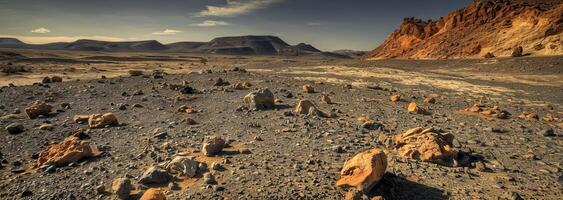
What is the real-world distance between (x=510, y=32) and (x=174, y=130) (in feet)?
153

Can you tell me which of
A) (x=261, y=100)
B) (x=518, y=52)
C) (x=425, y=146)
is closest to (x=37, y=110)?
(x=261, y=100)

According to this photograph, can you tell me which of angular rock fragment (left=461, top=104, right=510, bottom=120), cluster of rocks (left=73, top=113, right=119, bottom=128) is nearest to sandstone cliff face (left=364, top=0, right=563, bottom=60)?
angular rock fragment (left=461, top=104, right=510, bottom=120)

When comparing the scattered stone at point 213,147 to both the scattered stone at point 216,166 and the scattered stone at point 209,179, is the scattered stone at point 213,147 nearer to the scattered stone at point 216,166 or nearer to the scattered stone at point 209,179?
the scattered stone at point 216,166

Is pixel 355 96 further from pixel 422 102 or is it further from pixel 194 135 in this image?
pixel 194 135

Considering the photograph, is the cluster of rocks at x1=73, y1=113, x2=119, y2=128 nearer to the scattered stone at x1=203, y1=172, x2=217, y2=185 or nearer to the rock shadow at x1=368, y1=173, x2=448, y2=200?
the scattered stone at x1=203, y1=172, x2=217, y2=185

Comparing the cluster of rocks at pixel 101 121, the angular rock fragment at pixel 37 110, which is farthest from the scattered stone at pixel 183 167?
the angular rock fragment at pixel 37 110

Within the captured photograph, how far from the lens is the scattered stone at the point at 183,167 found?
21.9ft

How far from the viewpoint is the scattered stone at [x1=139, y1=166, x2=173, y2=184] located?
6.40m

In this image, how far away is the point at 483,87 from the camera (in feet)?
71.6

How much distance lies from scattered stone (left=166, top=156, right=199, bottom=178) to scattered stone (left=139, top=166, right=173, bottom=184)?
0.80 feet

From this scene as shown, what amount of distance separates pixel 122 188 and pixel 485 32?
52432 mm

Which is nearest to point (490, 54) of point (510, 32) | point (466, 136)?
point (510, 32)

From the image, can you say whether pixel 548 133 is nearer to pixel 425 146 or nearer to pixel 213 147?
pixel 425 146

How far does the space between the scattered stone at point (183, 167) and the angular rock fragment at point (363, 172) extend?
2.66m
